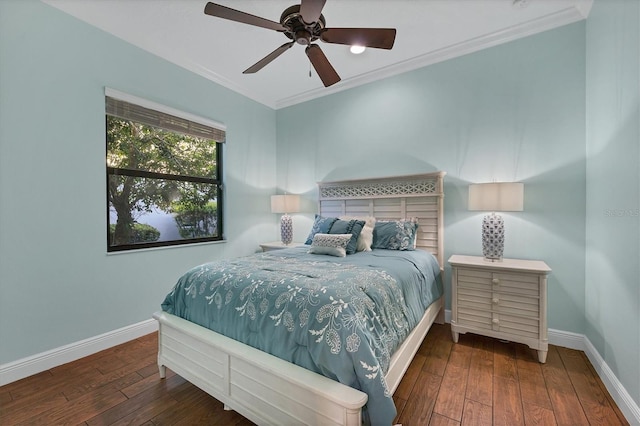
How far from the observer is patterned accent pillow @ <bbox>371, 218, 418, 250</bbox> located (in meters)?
2.76

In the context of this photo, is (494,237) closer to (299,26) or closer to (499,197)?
(499,197)

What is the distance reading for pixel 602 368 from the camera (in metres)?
1.90

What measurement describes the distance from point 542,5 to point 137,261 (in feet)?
14.2

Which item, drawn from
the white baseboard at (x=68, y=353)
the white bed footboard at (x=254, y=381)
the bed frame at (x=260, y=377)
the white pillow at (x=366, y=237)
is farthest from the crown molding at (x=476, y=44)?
the white baseboard at (x=68, y=353)

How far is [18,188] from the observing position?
1996 mm

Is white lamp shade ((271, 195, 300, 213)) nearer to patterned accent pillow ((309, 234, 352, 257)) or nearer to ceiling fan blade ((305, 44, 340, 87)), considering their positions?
patterned accent pillow ((309, 234, 352, 257))

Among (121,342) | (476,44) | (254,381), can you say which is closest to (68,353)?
(121,342)

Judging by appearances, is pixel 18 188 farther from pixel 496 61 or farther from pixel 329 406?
pixel 496 61

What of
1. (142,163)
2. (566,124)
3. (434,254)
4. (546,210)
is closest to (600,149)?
(566,124)

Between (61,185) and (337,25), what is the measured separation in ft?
8.97

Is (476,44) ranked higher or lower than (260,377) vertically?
higher

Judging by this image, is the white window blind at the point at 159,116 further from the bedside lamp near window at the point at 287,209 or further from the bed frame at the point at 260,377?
the bed frame at the point at 260,377

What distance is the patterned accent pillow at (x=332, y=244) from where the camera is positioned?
249 cm

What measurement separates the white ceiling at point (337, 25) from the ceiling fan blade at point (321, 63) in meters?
0.60
